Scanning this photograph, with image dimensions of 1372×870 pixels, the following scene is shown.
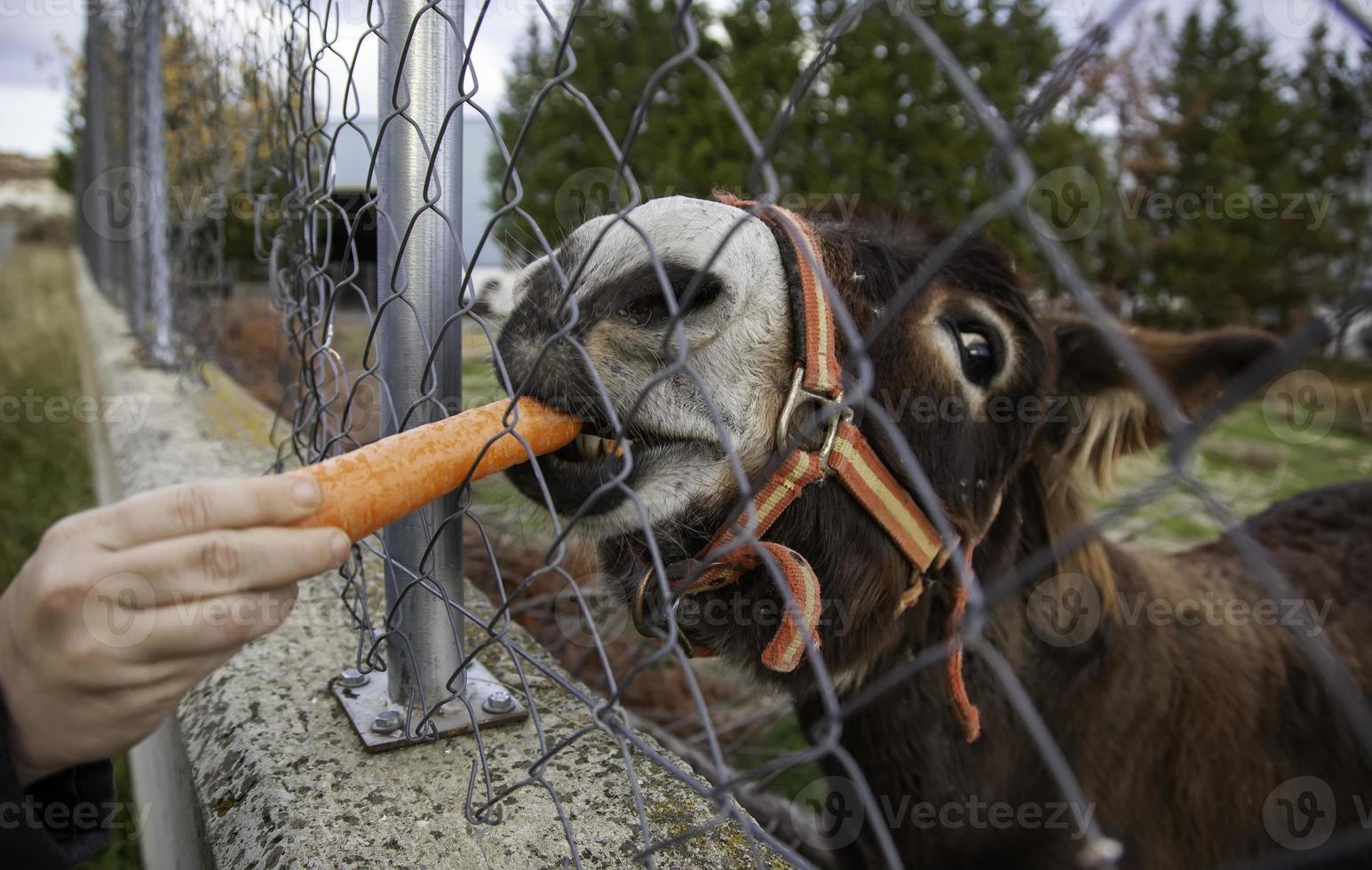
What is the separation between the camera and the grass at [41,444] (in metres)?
4.01

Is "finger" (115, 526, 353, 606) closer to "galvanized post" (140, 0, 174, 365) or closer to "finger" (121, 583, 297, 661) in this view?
"finger" (121, 583, 297, 661)

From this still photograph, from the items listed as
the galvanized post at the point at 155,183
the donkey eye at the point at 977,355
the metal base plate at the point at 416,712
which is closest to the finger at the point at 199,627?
the metal base plate at the point at 416,712

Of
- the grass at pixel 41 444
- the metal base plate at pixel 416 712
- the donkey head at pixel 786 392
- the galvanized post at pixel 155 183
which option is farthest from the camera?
the galvanized post at pixel 155 183

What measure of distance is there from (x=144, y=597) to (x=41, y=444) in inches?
276

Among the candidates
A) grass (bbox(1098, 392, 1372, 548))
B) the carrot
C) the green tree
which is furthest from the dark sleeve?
the green tree

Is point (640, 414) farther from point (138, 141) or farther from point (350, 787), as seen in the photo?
point (138, 141)

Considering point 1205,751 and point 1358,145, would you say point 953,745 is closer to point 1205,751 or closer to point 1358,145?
point 1205,751

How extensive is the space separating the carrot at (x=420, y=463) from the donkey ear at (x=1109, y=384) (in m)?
1.39

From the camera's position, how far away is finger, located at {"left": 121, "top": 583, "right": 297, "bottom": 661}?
33.4 inches

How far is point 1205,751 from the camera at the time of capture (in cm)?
215

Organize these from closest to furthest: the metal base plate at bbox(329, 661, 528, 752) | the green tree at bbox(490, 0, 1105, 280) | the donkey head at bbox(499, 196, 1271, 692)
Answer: the donkey head at bbox(499, 196, 1271, 692)
the metal base plate at bbox(329, 661, 528, 752)
the green tree at bbox(490, 0, 1105, 280)

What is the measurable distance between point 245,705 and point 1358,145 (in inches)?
665

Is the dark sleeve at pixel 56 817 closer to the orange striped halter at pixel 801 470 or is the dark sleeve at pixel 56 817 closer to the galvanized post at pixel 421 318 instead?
the galvanized post at pixel 421 318

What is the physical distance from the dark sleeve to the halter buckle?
3.57 feet
